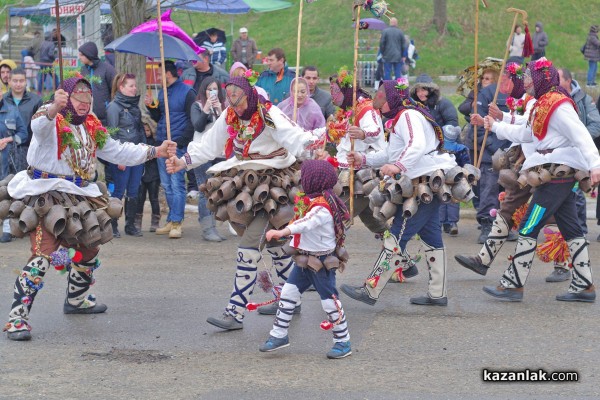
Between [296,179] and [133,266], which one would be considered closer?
[296,179]

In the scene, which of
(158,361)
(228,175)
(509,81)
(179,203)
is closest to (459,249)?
(509,81)

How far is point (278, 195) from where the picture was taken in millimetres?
7680

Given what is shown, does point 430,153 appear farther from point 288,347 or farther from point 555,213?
point 288,347

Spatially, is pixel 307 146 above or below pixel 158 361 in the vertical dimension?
above

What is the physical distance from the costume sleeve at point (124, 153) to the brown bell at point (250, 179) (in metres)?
0.95

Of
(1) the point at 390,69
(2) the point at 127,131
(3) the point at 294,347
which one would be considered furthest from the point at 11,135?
(1) the point at 390,69

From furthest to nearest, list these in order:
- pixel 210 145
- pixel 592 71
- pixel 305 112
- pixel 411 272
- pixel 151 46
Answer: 1. pixel 592 71
2. pixel 151 46
3. pixel 305 112
4. pixel 411 272
5. pixel 210 145

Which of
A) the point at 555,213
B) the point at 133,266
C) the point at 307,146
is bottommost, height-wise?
the point at 133,266

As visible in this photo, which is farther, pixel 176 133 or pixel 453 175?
pixel 176 133

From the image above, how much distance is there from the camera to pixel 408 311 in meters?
8.35

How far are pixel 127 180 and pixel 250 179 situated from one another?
4388 millimetres

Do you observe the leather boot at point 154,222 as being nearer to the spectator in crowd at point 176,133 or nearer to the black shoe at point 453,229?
the spectator in crowd at point 176,133

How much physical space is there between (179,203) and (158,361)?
16.5 feet

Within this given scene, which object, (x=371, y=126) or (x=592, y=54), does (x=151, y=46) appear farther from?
(x=592, y=54)
